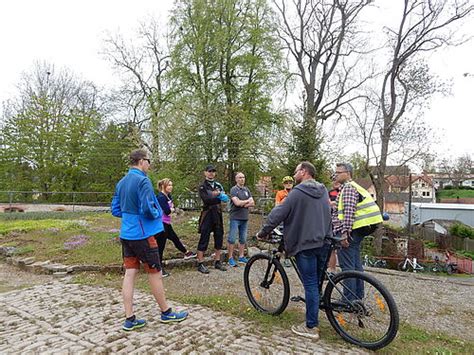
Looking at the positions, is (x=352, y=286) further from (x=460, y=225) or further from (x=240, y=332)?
(x=460, y=225)

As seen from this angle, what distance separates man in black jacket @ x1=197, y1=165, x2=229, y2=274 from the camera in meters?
5.88

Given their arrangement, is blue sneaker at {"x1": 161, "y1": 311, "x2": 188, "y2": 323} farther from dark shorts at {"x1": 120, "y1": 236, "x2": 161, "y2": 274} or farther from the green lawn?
the green lawn

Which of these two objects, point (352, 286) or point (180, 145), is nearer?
point (352, 286)

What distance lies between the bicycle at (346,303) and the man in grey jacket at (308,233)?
0.18 m

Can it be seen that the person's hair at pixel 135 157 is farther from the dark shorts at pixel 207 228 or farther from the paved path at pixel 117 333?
the dark shorts at pixel 207 228

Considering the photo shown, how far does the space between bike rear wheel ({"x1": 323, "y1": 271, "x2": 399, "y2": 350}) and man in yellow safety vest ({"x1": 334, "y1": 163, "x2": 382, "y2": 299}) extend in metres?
0.60

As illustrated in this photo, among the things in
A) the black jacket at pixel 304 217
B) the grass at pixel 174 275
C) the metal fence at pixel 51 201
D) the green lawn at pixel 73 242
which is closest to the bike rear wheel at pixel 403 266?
the metal fence at pixel 51 201

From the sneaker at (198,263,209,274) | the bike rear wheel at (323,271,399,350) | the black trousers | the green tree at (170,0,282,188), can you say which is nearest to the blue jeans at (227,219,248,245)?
the sneaker at (198,263,209,274)

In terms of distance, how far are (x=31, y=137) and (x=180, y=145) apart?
51.4 ft

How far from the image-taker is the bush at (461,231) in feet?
79.5

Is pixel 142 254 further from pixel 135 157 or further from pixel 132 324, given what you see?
pixel 135 157

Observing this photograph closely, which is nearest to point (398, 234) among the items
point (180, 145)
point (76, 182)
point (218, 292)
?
point (180, 145)

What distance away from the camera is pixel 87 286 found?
5.20 metres

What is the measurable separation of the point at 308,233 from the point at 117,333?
Result: 225cm
